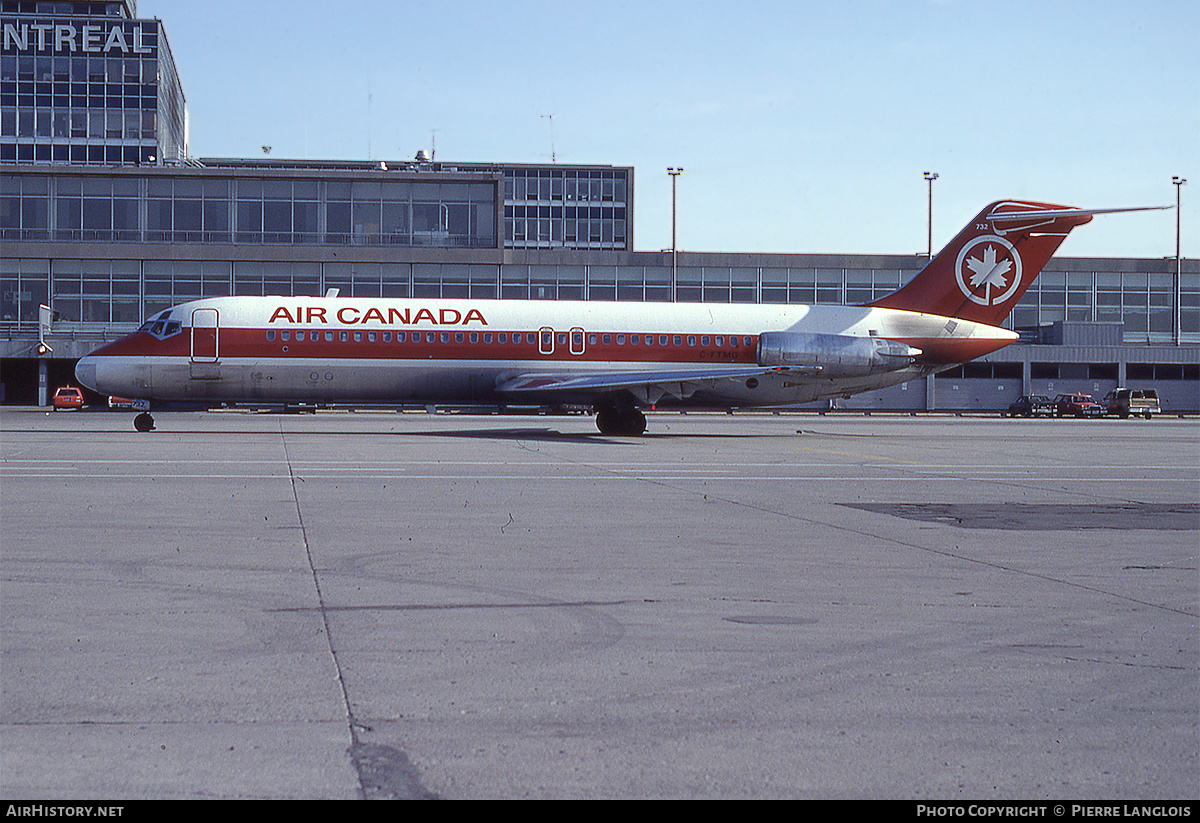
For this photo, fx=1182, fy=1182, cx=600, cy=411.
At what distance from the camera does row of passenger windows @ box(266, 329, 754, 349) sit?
33000 mm

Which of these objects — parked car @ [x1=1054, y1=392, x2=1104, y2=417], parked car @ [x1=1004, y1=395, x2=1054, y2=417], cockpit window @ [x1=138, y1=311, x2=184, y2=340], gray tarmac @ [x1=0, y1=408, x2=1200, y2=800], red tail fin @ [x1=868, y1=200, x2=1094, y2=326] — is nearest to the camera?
gray tarmac @ [x1=0, y1=408, x2=1200, y2=800]

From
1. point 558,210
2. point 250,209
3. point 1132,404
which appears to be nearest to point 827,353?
point 1132,404

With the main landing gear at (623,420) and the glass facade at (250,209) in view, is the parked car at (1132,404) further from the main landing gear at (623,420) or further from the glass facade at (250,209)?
the main landing gear at (623,420)

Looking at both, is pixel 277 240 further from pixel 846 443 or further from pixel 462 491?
pixel 462 491

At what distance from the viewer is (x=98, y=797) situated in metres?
4.27

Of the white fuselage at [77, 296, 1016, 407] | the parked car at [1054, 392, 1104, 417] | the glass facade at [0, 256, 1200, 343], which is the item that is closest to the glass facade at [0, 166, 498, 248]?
the glass facade at [0, 256, 1200, 343]

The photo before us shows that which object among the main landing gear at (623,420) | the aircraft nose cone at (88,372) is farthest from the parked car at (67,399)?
the main landing gear at (623,420)

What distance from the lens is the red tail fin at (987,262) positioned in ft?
123

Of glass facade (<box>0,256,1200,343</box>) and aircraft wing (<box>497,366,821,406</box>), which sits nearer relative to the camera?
aircraft wing (<box>497,366,821,406</box>)

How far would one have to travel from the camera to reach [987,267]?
123ft

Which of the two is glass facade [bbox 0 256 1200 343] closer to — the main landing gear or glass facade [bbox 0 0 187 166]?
the main landing gear

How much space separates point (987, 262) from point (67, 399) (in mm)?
45440

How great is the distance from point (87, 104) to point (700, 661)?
379 ft
